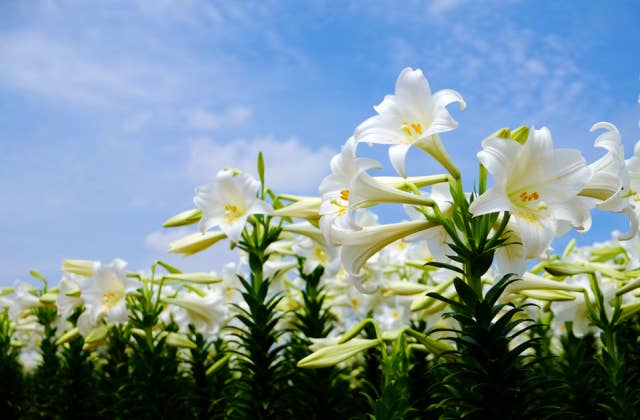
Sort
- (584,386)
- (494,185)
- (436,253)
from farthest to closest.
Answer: (584,386) < (436,253) < (494,185)

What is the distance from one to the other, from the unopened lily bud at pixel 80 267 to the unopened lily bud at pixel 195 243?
1.27 m

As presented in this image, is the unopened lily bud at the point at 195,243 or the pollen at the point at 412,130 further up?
the unopened lily bud at the point at 195,243

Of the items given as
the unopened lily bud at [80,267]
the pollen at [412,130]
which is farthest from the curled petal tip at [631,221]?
the unopened lily bud at [80,267]

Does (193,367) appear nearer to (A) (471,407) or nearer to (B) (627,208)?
(A) (471,407)

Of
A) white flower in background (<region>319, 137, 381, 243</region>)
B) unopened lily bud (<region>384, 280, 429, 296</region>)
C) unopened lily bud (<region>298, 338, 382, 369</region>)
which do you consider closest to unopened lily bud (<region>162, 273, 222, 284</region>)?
unopened lily bud (<region>384, 280, 429, 296</region>)

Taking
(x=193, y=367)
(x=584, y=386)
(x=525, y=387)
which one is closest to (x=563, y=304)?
(x=584, y=386)

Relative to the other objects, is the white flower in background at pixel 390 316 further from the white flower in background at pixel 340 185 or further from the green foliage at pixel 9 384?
the green foliage at pixel 9 384

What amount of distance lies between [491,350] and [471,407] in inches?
10.0

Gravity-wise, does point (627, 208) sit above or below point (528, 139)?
below

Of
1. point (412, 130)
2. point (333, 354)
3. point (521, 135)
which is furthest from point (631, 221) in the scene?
point (333, 354)

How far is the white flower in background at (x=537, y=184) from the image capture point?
226 centimetres

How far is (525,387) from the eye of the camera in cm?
267

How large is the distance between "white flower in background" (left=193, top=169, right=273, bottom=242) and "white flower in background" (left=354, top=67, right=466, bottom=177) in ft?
4.98

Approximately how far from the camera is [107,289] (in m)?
4.92
